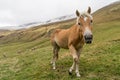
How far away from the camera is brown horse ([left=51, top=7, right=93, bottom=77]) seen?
544 inches

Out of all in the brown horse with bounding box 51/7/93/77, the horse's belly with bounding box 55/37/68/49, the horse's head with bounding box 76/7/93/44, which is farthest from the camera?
the horse's belly with bounding box 55/37/68/49

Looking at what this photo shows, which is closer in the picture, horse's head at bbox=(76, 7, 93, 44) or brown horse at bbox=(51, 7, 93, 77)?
horse's head at bbox=(76, 7, 93, 44)

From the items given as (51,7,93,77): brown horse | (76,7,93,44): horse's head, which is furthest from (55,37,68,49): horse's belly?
(76,7,93,44): horse's head

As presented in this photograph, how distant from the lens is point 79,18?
1443cm

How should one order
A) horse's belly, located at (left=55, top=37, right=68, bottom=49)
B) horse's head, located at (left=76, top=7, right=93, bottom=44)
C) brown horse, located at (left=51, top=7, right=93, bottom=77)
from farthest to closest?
horse's belly, located at (left=55, top=37, right=68, bottom=49), brown horse, located at (left=51, top=7, right=93, bottom=77), horse's head, located at (left=76, top=7, right=93, bottom=44)

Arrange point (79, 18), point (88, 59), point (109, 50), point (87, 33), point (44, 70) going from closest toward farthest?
point (87, 33) → point (79, 18) → point (44, 70) → point (88, 59) → point (109, 50)

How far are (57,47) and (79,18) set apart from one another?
5.45 metres

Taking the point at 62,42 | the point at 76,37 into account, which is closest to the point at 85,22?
the point at 76,37

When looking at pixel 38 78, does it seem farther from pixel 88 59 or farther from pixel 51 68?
pixel 88 59

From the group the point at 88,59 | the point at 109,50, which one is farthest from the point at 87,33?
the point at 109,50

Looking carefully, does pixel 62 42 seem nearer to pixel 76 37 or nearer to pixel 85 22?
pixel 76 37

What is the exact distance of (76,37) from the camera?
15.6 metres

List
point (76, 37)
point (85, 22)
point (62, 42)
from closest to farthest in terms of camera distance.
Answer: point (85, 22), point (76, 37), point (62, 42)

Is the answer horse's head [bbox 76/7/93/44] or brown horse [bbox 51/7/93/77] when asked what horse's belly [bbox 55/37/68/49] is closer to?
brown horse [bbox 51/7/93/77]
